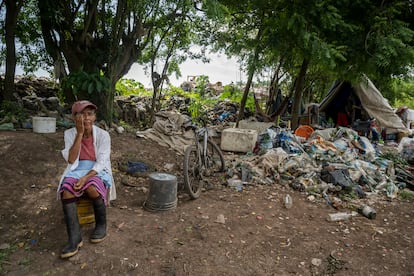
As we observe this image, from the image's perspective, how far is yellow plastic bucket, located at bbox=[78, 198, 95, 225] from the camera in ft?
9.40

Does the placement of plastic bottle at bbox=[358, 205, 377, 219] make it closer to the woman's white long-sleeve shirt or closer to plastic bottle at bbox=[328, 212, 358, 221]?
plastic bottle at bbox=[328, 212, 358, 221]

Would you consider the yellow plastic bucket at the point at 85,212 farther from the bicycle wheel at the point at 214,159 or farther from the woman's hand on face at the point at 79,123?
the bicycle wheel at the point at 214,159

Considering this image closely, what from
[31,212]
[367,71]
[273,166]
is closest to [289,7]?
[367,71]

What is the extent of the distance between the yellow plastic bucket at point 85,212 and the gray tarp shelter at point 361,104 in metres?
8.70

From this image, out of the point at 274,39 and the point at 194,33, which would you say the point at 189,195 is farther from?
the point at 194,33

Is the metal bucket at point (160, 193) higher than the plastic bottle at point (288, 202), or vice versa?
the metal bucket at point (160, 193)

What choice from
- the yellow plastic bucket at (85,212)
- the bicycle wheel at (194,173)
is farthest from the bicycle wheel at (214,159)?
the yellow plastic bucket at (85,212)

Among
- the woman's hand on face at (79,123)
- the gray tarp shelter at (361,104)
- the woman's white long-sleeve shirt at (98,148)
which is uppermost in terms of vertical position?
the gray tarp shelter at (361,104)

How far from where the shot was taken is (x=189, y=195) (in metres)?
3.96

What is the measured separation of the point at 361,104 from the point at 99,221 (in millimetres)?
10320

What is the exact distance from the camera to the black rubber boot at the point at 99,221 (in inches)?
105

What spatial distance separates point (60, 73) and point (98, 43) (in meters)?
1.12

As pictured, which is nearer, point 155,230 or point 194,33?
point 155,230

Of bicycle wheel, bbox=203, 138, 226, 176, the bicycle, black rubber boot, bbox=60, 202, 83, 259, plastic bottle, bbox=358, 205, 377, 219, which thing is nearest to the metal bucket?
the bicycle
